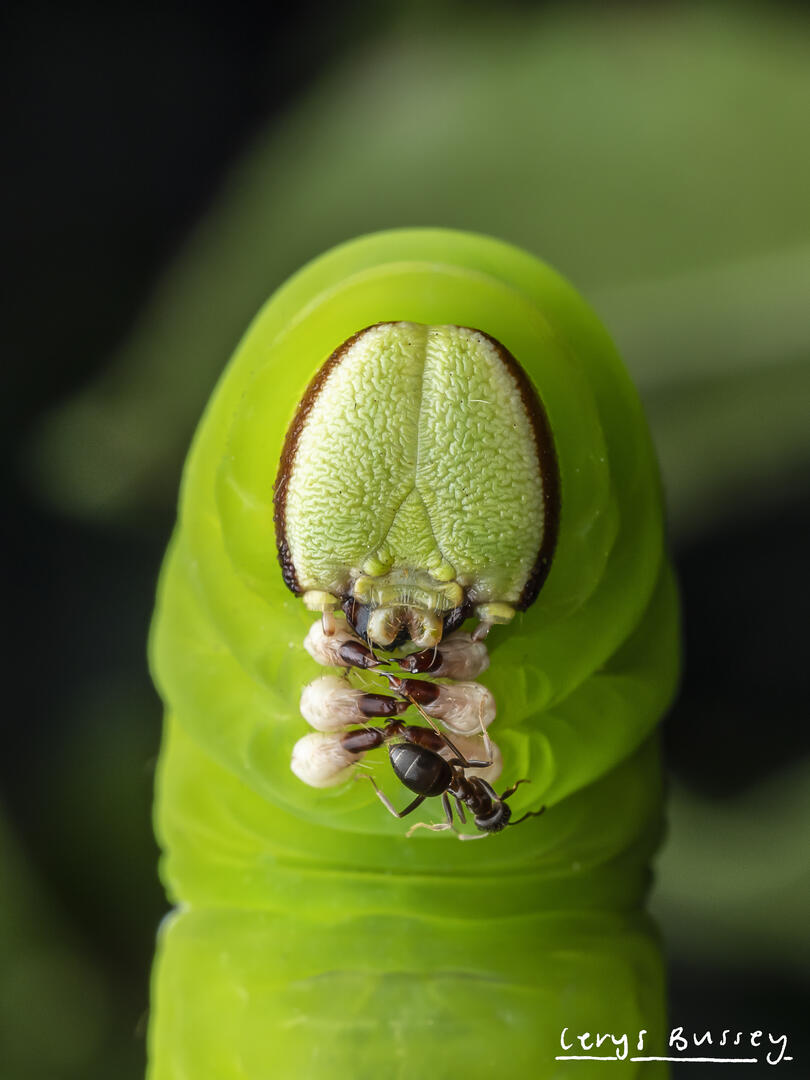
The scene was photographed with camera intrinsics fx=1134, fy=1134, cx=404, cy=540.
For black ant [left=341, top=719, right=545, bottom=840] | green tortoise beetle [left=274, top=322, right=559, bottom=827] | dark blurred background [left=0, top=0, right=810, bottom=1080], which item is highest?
dark blurred background [left=0, top=0, right=810, bottom=1080]

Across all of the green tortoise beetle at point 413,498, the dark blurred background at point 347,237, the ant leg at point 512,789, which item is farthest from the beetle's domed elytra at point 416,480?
the dark blurred background at point 347,237

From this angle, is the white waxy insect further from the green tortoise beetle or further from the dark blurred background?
the dark blurred background

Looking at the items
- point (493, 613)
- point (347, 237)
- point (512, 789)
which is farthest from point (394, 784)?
point (347, 237)

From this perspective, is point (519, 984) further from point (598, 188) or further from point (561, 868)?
point (598, 188)

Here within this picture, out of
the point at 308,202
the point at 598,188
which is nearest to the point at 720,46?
the point at 598,188

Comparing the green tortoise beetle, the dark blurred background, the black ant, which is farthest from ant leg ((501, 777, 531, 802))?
the dark blurred background

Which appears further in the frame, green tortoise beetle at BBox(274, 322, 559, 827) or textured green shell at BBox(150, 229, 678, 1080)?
textured green shell at BBox(150, 229, 678, 1080)

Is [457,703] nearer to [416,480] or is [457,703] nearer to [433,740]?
[433,740]
